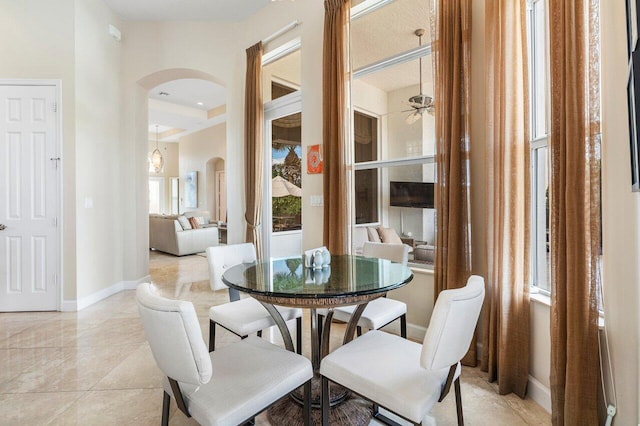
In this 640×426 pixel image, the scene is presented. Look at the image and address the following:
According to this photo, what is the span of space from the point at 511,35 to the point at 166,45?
4.46m

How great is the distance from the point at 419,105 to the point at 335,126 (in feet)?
2.69

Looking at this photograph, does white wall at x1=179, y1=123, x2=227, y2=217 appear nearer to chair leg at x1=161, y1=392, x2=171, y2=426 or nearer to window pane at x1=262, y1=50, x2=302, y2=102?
window pane at x1=262, y1=50, x2=302, y2=102

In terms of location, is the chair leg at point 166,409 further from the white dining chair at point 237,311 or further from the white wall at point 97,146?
the white wall at point 97,146

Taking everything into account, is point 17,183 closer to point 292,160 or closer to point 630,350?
point 292,160

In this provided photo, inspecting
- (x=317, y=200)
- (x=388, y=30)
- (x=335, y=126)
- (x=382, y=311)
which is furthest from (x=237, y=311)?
(x=388, y=30)

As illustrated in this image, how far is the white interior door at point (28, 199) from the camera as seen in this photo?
3.70 metres

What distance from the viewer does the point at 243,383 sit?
1329mm

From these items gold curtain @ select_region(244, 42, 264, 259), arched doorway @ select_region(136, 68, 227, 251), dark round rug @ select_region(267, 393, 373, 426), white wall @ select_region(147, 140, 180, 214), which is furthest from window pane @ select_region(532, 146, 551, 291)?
white wall @ select_region(147, 140, 180, 214)

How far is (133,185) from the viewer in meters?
4.80

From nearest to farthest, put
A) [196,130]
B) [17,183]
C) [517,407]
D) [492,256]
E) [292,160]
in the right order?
[517,407] → [492,256] → [17,183] → [292,160] → [196,130]

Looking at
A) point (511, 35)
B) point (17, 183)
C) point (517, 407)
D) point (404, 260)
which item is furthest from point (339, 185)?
point (17, 183)

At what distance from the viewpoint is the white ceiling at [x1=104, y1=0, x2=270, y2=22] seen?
13.8ft

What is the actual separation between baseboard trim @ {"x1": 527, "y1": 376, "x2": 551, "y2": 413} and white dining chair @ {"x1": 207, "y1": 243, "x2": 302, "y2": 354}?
1.48m

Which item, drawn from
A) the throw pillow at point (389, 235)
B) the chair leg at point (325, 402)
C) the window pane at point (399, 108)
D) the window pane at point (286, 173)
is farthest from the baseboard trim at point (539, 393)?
the window pane at point (286, 173)
